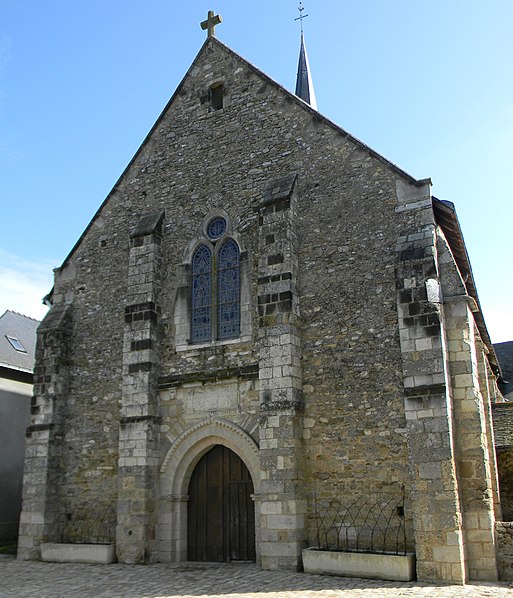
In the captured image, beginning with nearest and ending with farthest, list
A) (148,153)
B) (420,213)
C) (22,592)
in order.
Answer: (22,592)
(420,213)
(148,153)

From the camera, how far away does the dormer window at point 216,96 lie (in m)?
13.4

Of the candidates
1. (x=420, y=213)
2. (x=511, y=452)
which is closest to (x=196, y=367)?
(x=420, y=213)

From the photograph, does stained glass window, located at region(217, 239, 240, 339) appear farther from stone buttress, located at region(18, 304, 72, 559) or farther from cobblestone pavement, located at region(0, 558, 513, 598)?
cobblestone pavement, located at region(0, 558, 513, 598)

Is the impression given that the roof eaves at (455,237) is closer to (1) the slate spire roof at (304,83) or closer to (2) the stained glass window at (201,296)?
(2) the stained glass window at (201,296)

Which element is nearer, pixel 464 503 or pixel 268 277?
pixel 464 503

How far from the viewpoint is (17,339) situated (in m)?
18.4

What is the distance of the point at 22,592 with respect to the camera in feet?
29.0

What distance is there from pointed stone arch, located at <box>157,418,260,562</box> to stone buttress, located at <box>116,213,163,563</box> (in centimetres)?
19

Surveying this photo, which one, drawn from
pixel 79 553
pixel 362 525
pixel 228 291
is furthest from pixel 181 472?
pixel 362 525

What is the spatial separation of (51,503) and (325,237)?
7.37 m

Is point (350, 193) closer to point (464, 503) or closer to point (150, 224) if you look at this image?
point (150, 224)

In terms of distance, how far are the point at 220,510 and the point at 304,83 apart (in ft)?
54.4

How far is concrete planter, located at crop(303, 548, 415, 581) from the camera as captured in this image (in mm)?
8828

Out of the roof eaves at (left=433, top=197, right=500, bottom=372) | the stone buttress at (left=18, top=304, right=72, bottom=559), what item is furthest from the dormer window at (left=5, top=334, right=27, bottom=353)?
the roof eaves at (left=433, top=197, right=500, bottom=372)
